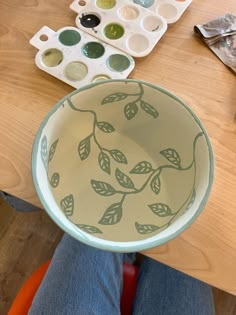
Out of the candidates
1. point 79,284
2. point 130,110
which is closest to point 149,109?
point 130,110

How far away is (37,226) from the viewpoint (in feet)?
3.41

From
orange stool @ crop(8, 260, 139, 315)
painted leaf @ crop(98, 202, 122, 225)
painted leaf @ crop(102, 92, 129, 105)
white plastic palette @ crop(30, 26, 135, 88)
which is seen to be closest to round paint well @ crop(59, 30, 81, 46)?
white plastic palette @ crop(30, 26, 135, 88)

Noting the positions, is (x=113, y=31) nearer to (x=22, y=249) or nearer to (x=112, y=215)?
(x=112, y=215)

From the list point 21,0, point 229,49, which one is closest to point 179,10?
point 229,49

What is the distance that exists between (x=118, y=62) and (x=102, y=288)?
1.14 feet

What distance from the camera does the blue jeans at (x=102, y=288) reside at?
65cm

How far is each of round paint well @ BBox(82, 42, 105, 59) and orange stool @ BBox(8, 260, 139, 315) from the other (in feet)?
1.22

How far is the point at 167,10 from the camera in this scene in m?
0.61

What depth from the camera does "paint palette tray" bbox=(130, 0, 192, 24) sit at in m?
0.61

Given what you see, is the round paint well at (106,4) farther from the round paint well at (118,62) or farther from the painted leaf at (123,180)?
the painted leaf at (123,180)

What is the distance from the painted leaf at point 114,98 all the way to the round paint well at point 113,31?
4.4 inches

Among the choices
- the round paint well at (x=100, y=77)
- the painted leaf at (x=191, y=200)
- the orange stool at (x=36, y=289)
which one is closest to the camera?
→ the painted leaf at (x=191, y=200)

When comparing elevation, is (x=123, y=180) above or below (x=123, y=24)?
below

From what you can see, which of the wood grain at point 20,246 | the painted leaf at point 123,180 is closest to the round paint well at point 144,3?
the painted leaf at point 123,180
